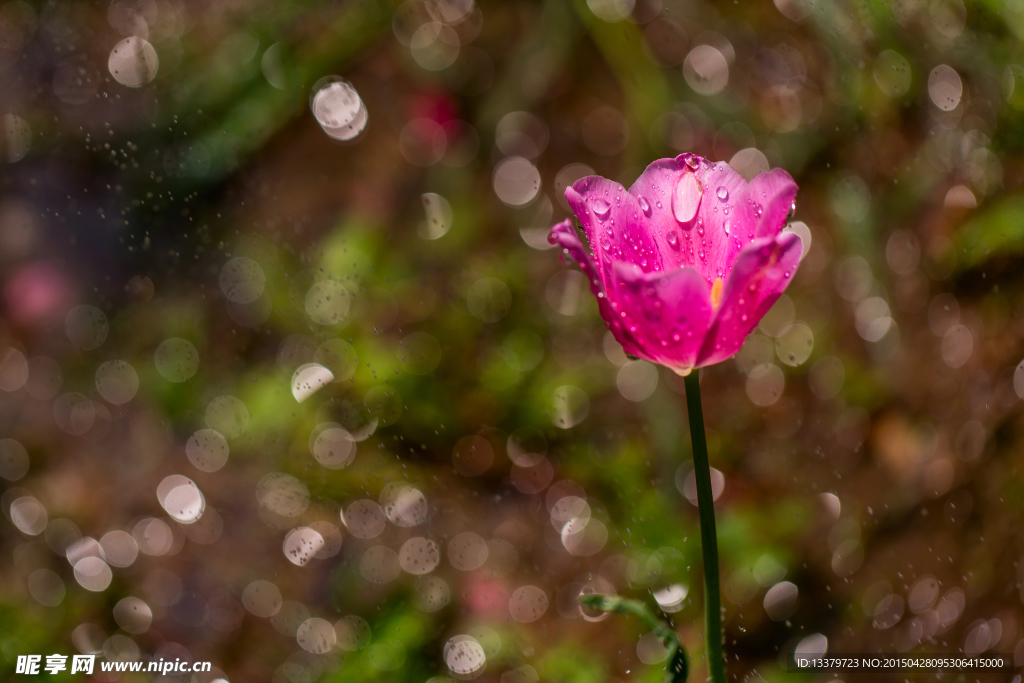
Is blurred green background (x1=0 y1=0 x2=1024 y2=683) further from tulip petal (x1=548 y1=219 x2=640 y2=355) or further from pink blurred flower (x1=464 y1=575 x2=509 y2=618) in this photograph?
tulip petal (x1=548 y1=219 x2=640 y2=355)

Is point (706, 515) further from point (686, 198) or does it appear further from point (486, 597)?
point (486, 597)

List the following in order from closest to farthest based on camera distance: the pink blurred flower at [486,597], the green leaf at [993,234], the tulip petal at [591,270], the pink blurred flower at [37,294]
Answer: the tulip petal at [591,270] → the green leaf at [993,234] → the pink blurred flower at [486,597] → the pink blurred flower at [37,294]

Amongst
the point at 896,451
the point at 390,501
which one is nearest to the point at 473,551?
the point at 390,501

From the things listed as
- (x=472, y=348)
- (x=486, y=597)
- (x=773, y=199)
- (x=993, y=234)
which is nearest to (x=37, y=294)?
(x=472, y=348)

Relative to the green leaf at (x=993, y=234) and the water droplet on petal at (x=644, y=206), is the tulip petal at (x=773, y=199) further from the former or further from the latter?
the green leaf at (x=993, y=234)

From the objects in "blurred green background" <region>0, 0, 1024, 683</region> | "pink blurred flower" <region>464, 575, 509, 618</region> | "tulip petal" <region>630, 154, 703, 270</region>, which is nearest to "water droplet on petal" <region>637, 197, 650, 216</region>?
"tulip petal" <region>630, 154, 703, 270</region>

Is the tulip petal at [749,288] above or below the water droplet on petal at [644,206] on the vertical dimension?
below

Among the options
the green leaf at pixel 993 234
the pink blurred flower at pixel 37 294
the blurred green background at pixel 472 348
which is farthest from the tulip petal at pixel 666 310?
the pink blurred flower at pixel 37 294
